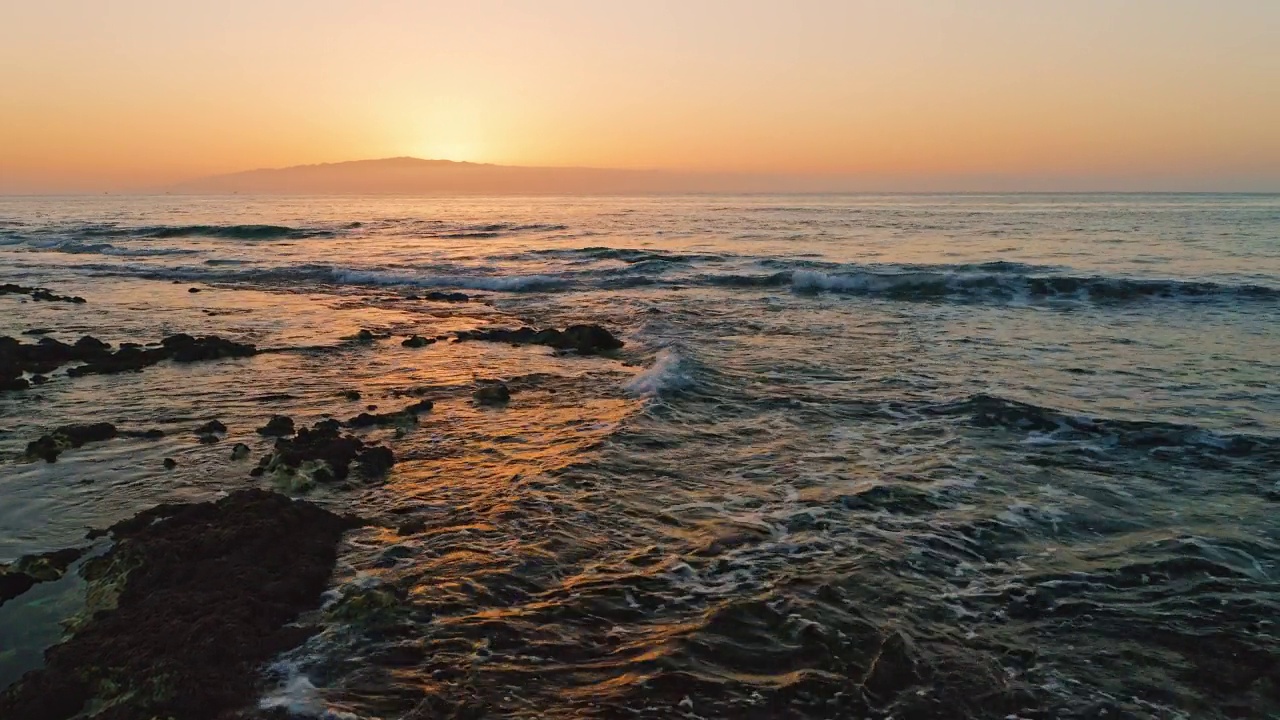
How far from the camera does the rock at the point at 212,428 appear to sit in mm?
10227

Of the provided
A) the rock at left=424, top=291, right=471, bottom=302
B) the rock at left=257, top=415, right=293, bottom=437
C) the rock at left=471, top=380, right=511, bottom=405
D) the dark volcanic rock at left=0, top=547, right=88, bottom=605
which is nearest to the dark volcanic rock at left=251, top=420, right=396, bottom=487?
the rock at left=257, top=415, right=293, bottom=437

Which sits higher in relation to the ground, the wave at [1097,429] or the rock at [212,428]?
the rock at [212,428]

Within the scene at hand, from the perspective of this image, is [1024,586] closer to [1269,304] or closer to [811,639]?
[811,639]

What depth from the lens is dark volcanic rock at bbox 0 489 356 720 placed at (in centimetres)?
469

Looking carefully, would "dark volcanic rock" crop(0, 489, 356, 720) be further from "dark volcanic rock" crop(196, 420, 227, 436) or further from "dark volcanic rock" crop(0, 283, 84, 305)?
"dark volcanic rock" crop(0, 283, 84, 305)

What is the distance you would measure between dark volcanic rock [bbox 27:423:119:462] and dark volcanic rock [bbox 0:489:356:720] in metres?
3.17

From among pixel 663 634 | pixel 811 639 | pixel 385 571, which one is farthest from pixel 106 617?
pixel 811 639

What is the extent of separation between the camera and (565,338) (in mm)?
17266

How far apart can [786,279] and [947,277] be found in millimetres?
5825

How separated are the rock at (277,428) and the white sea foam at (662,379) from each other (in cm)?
537

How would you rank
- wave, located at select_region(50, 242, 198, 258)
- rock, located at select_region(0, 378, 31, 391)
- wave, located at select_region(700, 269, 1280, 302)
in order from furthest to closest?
wave, located at select_region(50, 242, 198, 258), wave, located at select_region(700, 269, 1280, 302), rock, located at select_region(0, 378, 31, 391)

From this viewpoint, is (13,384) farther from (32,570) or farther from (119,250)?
(119,250)

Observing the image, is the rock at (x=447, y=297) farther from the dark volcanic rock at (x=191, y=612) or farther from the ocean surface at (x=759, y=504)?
the dark volcanic rock at (x=191, y=612)

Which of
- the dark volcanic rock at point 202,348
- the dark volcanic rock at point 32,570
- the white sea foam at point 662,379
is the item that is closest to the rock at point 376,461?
the dark volcanic rock at point 32,570
